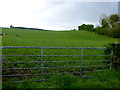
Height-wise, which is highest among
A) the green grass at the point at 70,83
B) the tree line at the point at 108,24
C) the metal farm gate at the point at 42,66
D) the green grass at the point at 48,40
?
the tree line at the point at 108,24

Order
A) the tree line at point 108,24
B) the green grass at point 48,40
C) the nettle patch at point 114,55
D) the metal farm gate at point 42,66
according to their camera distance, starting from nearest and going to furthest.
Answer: the metal farm gate at point 42,66
the nettle patch at point 114,55
the green grass at point 48,40
the tree line at point 108,24

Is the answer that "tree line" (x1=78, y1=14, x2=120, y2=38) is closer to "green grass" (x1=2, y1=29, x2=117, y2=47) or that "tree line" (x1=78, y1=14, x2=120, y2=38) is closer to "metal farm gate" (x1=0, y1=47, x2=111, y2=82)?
"green grass" (x1=2, y1=29, x2=117, y2=47)

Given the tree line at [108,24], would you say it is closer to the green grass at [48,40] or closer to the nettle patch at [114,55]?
the green grass at [48,40]

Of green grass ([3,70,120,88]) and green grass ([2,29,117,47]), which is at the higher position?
green grass ([2,29,117,47])

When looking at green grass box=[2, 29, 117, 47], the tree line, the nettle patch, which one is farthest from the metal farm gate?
the tree line

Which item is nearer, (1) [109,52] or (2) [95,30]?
(1) [109,52]

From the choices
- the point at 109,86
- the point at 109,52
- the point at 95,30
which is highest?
the point at 95,30

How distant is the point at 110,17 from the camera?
60469 millimetres

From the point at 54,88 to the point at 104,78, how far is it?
220cm

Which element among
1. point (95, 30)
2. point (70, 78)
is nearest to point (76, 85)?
point (70, 78)

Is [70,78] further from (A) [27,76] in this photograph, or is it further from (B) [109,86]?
(A) [27,76]

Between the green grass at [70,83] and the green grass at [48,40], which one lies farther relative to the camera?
the green grass at [48,40]

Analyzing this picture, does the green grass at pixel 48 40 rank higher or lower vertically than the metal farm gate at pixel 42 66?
higher

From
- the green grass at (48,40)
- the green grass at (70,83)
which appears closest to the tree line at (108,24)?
the green grass at (48,40)
